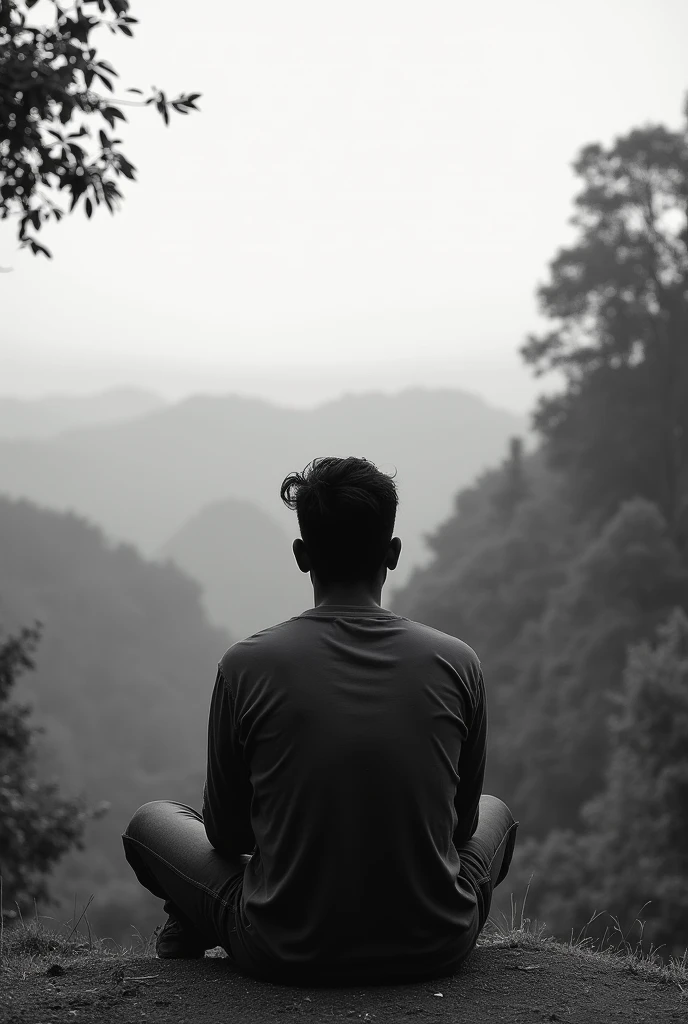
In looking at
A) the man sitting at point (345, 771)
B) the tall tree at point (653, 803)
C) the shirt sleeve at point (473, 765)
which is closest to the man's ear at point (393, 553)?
the man sitting at point (345, 771)

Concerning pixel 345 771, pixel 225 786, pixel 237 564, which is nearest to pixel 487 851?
pixel 345 771

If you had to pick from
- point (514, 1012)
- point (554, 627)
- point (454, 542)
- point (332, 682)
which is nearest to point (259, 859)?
point (332, 682)

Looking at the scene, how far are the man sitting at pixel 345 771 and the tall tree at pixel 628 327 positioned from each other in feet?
84.3

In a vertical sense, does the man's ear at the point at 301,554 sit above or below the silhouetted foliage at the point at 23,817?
above

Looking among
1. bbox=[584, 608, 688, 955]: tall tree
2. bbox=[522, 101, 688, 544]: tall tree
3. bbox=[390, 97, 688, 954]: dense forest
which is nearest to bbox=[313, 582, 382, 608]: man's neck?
bbox=[584, 608, 688, 955]: tall tree

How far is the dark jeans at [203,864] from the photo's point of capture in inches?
115

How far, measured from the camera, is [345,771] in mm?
2602

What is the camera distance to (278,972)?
9.14 feet

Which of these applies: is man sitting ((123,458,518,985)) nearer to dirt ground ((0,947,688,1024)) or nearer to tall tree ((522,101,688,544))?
dirt ground ((0,947,688,1024))

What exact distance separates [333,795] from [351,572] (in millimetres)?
602

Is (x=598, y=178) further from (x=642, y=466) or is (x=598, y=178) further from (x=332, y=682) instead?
(x=332, y=682)

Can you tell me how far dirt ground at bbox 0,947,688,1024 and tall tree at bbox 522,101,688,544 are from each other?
25.2m

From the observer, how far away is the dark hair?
8.95ft

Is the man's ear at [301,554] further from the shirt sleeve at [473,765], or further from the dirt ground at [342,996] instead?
the dirt ground at [342,996]
